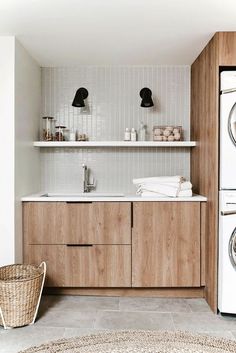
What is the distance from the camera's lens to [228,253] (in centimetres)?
280

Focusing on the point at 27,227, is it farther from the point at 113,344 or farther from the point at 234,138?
the point at 234,138

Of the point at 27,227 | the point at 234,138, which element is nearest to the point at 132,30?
the point at 234,138

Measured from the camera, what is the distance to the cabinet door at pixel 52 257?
324 centimetres

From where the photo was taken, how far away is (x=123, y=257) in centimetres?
323

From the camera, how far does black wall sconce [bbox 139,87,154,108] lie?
12.2ft

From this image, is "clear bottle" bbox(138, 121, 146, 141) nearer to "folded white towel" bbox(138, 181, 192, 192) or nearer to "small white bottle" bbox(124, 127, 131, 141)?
"small white bottle" bbox(124, 127, 131, 141)

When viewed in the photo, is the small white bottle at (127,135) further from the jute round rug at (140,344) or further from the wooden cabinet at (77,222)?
the jute round rug at (140,344)

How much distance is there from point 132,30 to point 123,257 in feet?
6.13

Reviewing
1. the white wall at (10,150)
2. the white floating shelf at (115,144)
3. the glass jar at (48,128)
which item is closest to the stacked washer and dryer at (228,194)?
the white floating shelf at (115,144)

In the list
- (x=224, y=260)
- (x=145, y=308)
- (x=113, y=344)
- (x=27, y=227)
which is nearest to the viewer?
(x=113, y=344)

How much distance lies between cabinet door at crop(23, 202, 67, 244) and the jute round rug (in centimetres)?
100

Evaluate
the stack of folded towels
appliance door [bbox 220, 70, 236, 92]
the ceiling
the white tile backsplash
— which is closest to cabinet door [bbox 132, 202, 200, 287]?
the stack of folded towels

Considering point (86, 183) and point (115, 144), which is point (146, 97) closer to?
point (115, 144)

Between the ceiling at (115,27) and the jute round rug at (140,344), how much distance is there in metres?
2.18
